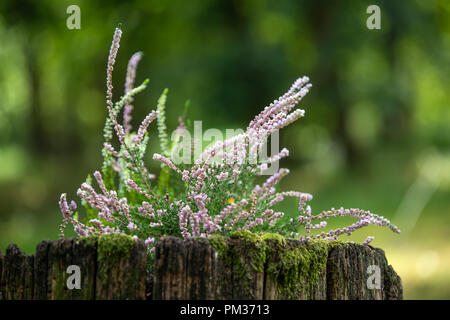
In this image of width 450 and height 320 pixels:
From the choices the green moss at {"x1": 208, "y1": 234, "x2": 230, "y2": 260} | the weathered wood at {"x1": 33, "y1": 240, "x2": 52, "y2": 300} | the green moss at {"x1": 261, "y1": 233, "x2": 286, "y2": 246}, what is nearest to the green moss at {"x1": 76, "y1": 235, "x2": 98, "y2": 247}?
the weathered wood at {"x1": 33, "y1": 240, "x2": 52, "y2": 300}

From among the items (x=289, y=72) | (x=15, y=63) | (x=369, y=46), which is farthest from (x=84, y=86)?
(x=369, y=46)

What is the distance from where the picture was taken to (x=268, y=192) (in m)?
2.40

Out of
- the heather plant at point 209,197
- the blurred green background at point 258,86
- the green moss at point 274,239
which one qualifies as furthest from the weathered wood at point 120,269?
the blurred green background at point 258,86

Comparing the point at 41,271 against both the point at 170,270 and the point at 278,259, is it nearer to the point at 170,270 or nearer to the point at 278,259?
the point at 170,270

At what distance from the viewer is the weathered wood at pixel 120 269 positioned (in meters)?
1.76

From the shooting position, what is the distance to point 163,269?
177 centimetres

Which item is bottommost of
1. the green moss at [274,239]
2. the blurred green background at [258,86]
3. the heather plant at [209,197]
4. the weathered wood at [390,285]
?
the weathered wood at [390,285]

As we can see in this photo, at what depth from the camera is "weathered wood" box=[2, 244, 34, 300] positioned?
71.6 inches

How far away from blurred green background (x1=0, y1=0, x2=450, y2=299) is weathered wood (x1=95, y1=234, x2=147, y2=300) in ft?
26.9

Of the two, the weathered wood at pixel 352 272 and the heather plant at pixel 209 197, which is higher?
the heather plant at pixel 209 197

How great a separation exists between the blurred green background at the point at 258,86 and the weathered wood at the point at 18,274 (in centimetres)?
835

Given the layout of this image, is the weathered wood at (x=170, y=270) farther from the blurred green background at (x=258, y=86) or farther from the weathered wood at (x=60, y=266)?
the blurred green background at (x=258, y=86)

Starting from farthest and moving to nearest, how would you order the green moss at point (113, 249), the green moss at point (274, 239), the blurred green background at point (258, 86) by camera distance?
the blurred green background at point (258, 86) < the green moss at point (274, 239) < the green moss at point (113, 249)

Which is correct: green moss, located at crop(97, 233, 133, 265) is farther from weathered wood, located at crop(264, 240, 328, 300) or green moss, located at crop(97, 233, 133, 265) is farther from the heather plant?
weathered wood, located at crop(264, 240, 328, 300)
